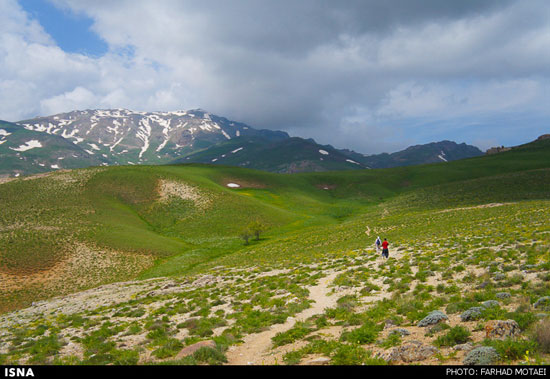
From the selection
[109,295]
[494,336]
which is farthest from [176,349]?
[109,295]

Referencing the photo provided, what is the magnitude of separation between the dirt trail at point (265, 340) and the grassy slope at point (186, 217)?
15515mm

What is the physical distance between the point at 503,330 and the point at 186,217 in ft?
235

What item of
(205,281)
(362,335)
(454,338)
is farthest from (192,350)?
(205,281)

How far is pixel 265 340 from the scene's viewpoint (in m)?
12.2

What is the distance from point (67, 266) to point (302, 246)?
36.0 meters

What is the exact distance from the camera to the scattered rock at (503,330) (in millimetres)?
8164

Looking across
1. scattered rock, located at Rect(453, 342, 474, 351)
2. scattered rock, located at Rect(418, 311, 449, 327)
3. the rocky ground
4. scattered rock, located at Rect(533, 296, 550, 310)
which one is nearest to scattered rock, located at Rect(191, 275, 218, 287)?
the rocky ground

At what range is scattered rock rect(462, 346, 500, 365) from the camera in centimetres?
695

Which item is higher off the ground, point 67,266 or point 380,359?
point 380,359

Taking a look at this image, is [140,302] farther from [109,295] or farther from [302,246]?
[302,246]

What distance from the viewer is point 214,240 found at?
61.5 metres

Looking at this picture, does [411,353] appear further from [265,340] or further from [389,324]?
[265,340]

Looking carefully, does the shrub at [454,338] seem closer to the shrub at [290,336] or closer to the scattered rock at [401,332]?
the scattered rock at [401,332]

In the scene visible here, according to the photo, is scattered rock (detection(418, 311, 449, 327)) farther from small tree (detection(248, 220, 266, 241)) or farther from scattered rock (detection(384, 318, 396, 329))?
small tree (detection(248, 220, 266, 241))
